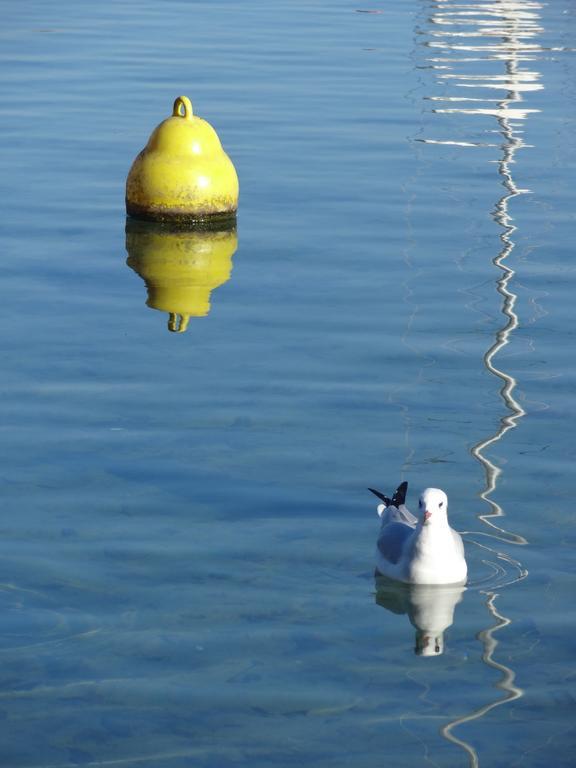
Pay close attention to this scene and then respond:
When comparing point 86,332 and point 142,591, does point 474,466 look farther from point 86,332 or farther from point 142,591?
point 86,332

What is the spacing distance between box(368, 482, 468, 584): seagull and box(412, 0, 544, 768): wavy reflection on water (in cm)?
23

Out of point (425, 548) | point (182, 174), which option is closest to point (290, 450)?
point (425, 548)

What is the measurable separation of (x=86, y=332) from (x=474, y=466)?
144 inches

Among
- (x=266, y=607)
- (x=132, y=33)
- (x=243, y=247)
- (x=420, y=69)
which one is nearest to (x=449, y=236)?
(x=243, y=247)

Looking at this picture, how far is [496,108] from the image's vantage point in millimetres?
21203

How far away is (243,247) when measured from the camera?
14031mm

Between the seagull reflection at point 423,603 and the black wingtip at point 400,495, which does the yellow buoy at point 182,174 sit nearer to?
the black wingtip at point 400,495

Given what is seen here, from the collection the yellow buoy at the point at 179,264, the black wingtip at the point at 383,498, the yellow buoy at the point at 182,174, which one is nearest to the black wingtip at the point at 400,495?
the black wingtip at the point at 383,498

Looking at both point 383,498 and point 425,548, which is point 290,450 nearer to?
point 383,498

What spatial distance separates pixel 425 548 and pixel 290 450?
6.21ft

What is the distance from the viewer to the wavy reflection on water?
298 inches

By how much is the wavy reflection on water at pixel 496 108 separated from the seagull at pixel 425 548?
23 centimetres

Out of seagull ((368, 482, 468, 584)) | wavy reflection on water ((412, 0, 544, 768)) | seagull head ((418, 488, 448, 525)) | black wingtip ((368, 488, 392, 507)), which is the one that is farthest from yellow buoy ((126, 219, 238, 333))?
seagull head ((418, 488, 448, 525))

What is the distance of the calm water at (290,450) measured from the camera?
6.61m
